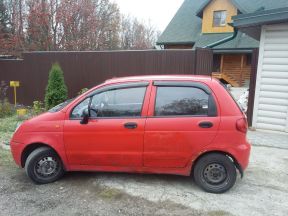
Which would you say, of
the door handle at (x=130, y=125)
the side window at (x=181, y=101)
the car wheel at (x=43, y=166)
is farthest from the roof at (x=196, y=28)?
the car wheel at (x=43, y=166)

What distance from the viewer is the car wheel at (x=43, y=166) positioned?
185 inches

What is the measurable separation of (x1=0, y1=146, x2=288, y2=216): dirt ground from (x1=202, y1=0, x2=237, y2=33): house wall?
19570 mm

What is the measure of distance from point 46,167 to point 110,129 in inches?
47.7

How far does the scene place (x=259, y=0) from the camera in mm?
23297

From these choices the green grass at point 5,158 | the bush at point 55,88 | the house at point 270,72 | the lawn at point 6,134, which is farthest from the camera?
the bush at point 55,88

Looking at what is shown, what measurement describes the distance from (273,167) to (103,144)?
3.15 metres

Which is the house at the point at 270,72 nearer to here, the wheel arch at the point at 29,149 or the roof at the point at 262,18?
the roof at the point at 262,18

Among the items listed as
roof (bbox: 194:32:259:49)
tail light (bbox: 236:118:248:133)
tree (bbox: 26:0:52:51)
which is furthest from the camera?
roof (bbox: 194:32:259:49)

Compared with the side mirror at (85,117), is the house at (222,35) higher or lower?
higher

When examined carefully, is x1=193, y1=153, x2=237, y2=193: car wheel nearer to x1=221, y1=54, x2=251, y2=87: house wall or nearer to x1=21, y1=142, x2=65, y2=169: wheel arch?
x1=21, y1=142, x2=65, y2=169: wheel arch

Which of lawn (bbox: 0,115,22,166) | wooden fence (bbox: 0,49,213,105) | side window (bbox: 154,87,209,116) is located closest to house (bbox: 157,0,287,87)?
wooden fence (bbox: 0,49,213,105)

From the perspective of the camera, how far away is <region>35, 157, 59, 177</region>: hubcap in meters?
4.74

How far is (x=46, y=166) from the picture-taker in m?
4.76

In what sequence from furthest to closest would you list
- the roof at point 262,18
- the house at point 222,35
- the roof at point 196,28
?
the house at point 222,35 < the roof at point 196,28 < the roof at point 262,18
